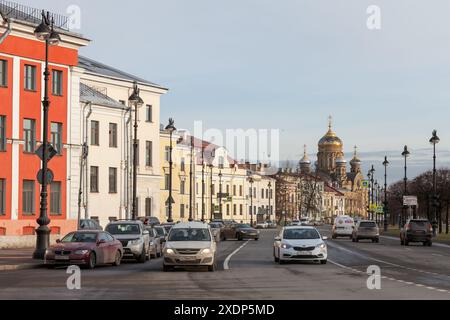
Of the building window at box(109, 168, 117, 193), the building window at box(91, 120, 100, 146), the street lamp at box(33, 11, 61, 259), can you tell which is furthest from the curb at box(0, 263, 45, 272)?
the building window at box(109, 168, 117, 193)

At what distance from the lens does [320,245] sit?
3262 centimetres

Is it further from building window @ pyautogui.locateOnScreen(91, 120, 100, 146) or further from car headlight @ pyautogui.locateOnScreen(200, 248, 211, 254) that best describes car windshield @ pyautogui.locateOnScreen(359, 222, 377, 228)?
car headlight @ pyautogui.locateOnScreen(200, 248, 211, 254)

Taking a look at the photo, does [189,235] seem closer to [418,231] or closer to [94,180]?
[418,231]

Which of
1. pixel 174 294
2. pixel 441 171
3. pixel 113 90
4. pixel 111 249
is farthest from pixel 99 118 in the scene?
pixel 441 171

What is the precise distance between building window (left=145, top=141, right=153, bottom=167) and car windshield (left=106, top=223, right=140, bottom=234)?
1880 inches

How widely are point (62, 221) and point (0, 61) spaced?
10946 mm

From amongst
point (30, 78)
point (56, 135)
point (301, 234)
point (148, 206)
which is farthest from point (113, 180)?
point (301, 234)

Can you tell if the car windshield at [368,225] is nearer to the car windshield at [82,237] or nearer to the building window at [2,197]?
the building window at [2,197]

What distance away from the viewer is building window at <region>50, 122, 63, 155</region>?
52.4 m

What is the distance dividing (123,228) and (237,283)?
46.4 ft

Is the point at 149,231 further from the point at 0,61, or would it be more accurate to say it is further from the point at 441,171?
the point at 441,171

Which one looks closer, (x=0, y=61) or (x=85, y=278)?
(x=85, y=278)

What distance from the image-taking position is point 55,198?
173 feet

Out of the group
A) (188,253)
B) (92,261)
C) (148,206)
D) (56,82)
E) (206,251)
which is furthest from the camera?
(148,206)
